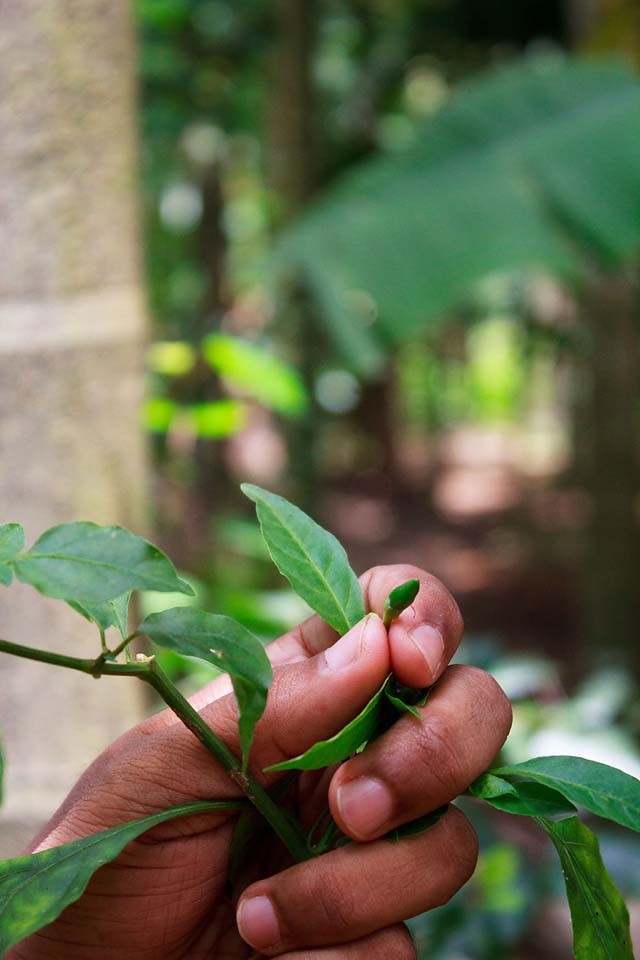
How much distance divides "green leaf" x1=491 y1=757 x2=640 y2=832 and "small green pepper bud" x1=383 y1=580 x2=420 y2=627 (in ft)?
0.36

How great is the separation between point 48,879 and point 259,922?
0.47ft

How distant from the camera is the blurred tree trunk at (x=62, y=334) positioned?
124 centimetres

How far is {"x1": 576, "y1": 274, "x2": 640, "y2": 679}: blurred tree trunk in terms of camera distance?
12.9ft

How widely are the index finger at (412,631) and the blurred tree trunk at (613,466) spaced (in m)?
3.22

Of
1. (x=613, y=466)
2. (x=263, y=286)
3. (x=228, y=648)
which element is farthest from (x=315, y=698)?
(x=613, y=466)

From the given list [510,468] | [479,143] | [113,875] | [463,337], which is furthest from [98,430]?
[510,468]

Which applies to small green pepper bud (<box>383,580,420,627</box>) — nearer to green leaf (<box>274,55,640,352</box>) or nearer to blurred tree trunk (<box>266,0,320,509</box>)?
green leaf (<box>274,55,640,352</box>)

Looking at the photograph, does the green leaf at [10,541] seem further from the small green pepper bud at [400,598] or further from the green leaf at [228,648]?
the small green pepper bud at [400,598]

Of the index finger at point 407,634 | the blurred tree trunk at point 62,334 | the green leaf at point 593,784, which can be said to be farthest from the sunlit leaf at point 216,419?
the green leaf at point 593,784

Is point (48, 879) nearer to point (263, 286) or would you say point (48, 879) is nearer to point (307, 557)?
point (307, 557)

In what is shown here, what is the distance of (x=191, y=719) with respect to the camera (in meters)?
0.56

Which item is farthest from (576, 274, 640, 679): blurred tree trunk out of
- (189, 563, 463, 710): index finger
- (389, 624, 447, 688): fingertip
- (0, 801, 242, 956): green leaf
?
(0, 801, 242, 956): green leaf

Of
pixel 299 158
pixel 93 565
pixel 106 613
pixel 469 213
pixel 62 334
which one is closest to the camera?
pixel 93 565

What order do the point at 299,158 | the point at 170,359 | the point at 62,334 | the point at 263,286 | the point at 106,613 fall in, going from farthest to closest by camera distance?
the point at 299,158 → the point at 263,286 → the point at 170,359 → the point at 62,334 → the point at 106,613
